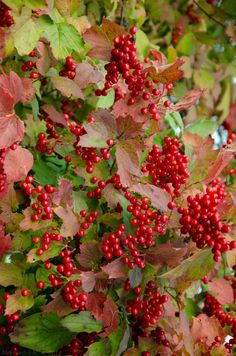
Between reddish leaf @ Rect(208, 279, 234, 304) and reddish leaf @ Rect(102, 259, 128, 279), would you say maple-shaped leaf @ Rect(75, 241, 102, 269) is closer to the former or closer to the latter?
→ reddish leaf @ Rect(102, 259, 128, 279)

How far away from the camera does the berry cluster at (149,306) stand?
3.31 ft

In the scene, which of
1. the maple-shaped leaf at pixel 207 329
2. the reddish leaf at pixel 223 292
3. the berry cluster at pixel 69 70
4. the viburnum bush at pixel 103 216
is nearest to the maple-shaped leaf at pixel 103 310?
the viburnum bush at pixel 103 216

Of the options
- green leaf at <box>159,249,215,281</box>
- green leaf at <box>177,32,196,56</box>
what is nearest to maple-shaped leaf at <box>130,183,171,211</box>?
green leaf at <box>159,249,215,281</box>

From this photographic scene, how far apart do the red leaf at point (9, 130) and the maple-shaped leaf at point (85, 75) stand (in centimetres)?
21

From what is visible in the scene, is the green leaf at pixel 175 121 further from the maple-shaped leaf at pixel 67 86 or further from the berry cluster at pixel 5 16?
the berry cluster at pixel 5 16

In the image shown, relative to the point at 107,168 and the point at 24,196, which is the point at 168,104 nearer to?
the point at 107,168

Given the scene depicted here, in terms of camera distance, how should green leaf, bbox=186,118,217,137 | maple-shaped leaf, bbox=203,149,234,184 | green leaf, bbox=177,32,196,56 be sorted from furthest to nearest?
green leaf, bbox=177,32,196,56, green leaf, bbox=186,118,217,137, maple-shaped leaf, bbox=203,149,234,184

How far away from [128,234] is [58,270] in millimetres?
144

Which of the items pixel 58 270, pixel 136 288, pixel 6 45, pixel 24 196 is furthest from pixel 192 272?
pixel 6 45

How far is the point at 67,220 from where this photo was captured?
954 mm

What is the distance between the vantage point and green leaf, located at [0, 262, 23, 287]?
97 centimetres

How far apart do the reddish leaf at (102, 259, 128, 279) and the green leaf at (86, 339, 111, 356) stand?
13 cm

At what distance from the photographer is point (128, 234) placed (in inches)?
39.2

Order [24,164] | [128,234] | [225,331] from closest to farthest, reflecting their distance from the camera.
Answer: [24,164] < [128,234] < [225,331]
